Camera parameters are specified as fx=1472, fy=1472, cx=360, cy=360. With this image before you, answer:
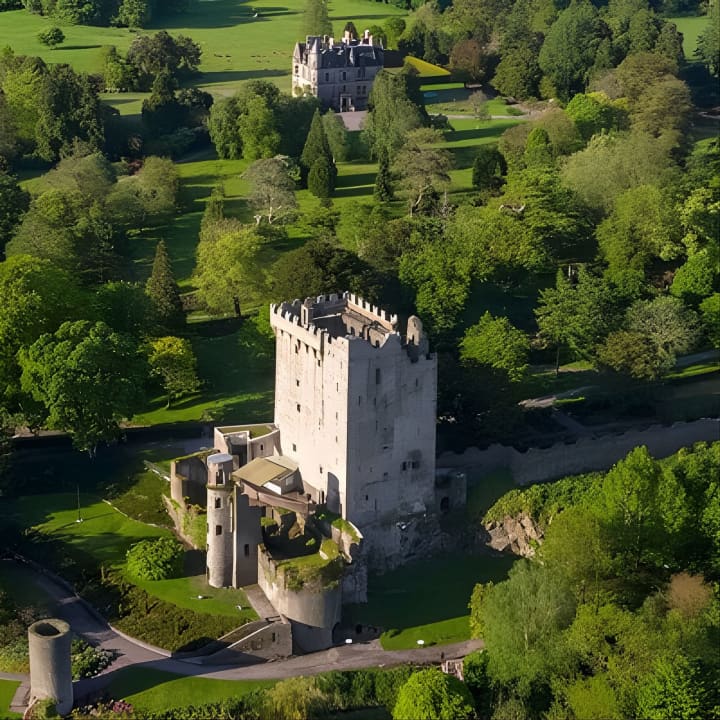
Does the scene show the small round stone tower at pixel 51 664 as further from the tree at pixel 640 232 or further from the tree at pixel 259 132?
the tree at pixel 259 132

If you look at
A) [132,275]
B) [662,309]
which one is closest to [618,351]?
[662,309]

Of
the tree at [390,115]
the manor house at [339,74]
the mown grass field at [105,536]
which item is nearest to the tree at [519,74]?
the manor house at [339,74]

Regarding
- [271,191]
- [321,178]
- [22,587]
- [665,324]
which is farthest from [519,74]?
[22,587]

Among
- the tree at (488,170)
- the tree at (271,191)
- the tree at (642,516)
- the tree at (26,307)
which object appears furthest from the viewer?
the tree at (488,170)

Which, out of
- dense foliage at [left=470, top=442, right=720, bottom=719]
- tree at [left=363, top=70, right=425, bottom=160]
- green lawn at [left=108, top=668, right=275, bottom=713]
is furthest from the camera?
tree at [left=363, top=70, right=425, bottom=160]

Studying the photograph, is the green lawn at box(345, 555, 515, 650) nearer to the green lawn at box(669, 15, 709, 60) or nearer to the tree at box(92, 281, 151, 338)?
the tree at box(92, 281, 151, 338)

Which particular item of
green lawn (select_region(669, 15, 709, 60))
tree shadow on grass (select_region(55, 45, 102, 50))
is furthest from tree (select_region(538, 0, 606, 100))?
tree shadow on grass (select_region(55, 45, 102, 50))
